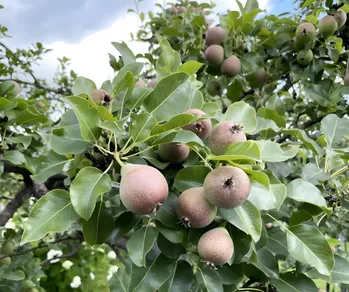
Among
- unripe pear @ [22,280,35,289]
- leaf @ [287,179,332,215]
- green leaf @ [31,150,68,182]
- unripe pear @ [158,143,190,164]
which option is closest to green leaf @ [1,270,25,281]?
unripe pear @ [22,280,35,289]

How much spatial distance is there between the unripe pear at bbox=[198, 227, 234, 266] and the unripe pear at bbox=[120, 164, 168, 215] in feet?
0.35

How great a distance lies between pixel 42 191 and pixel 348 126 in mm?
1240

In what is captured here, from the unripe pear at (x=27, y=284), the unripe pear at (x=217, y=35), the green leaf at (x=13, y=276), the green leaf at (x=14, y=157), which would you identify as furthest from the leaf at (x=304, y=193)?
the unripe pear at (x=27, y=284)

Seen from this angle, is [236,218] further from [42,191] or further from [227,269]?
[42,191]

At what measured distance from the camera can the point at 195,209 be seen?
2.31 ft

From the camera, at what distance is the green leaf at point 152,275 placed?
81 cm

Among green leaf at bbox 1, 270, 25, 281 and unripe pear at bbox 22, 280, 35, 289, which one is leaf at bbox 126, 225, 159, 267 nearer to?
green leaf at bbox 1, 270, 25, 281

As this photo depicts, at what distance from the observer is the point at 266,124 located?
97 cm

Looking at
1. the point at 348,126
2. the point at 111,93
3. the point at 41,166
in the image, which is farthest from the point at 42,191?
the point at 348,126

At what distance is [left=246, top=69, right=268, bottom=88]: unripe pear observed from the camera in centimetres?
178

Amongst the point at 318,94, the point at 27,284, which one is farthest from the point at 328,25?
the point at 27,284

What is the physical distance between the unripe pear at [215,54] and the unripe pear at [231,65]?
2cm

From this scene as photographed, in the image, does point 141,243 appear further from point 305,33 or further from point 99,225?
point 305,33

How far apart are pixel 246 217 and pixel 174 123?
208mm
